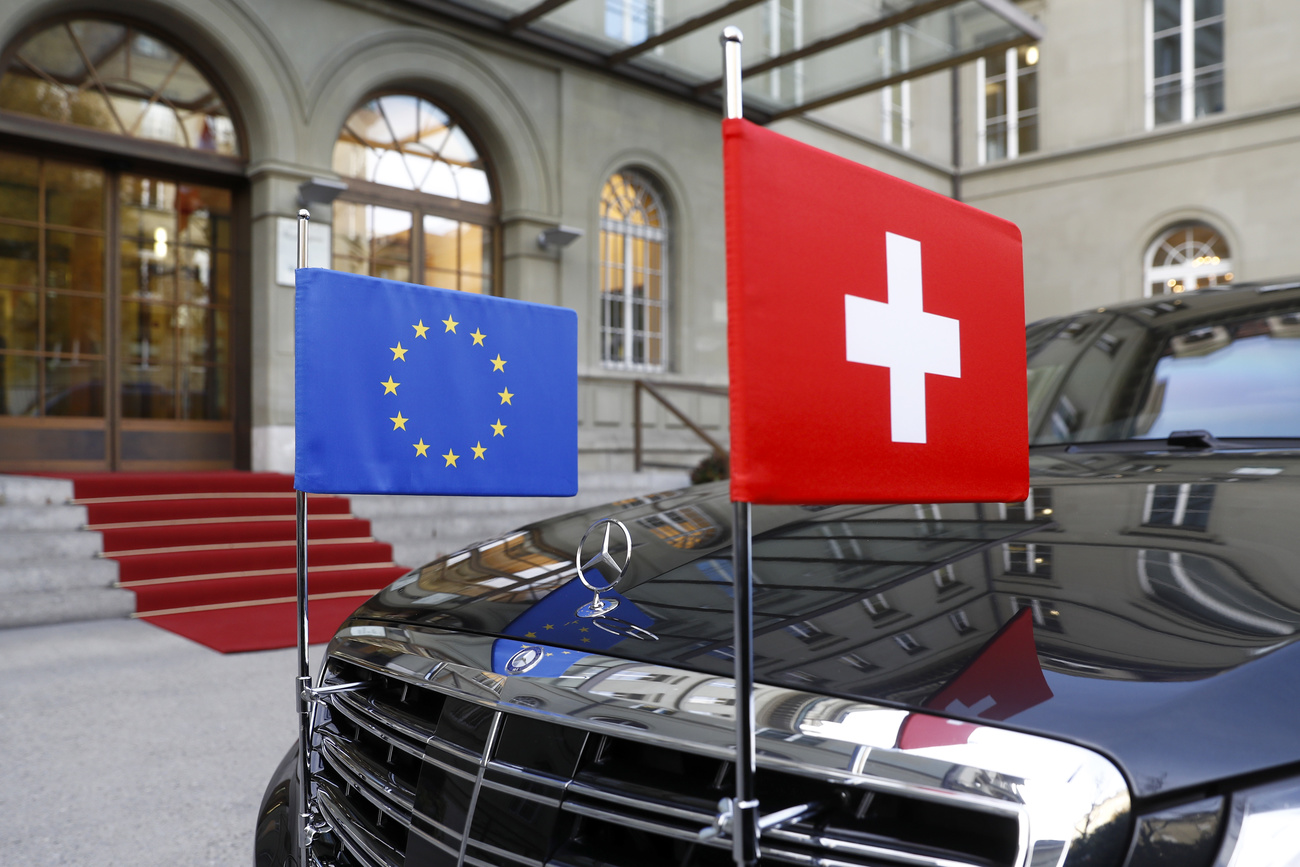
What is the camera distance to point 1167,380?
221cm

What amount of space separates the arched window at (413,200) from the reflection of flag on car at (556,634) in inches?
349

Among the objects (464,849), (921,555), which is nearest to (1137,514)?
(921,555)

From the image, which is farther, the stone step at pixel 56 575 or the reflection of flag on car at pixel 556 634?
the stone step at pixel 56 575

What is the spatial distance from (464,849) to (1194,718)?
0.81 metres

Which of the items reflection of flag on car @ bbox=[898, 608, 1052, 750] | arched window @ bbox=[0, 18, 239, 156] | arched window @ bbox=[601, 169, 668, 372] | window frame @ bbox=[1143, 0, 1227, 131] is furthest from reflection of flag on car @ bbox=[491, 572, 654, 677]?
window frame @ bbox=[1143, 0, 1227, 131]

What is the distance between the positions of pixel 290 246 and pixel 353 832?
8.40 meters

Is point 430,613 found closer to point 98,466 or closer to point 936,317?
Answer: point 936,317

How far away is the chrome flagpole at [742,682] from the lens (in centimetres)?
85

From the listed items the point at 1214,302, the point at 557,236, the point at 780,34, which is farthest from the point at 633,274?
the point at 1214,302

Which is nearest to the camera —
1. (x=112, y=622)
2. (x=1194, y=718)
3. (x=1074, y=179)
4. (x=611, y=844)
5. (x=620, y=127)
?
(x=1194, y=718)

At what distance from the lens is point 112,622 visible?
5.52 m

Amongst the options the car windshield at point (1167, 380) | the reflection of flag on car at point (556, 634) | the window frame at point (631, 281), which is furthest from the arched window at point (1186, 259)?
the reflection of flag on car at point (556, 634)

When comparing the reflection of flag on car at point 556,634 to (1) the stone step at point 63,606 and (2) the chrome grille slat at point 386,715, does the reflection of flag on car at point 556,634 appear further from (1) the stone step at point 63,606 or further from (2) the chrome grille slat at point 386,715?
(1) the stone step at point 63,606

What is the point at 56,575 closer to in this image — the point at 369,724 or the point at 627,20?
the point at 369,724
